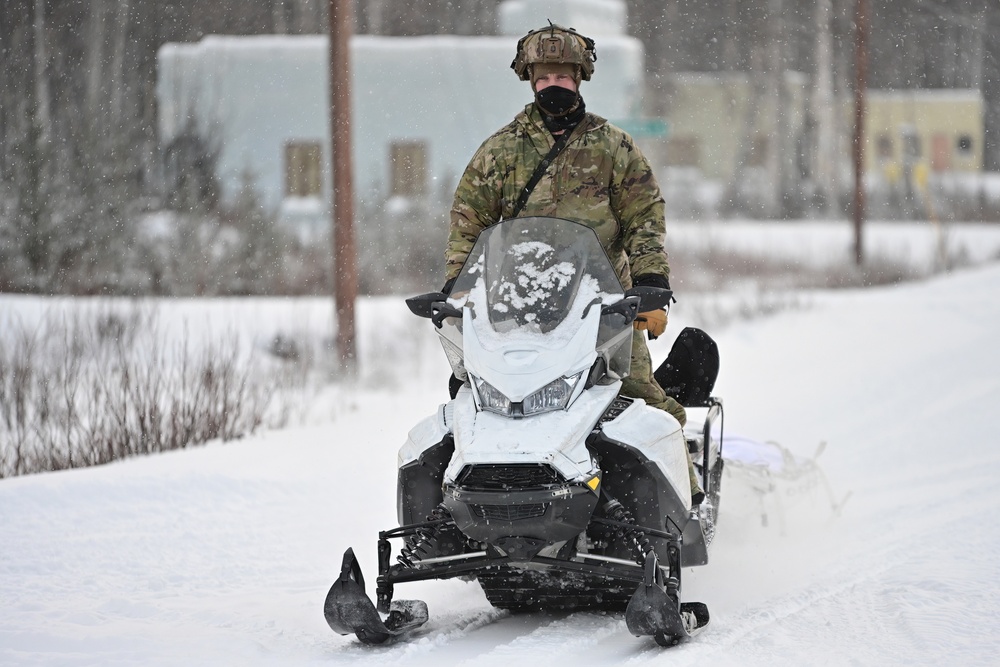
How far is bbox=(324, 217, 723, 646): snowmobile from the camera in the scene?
3857 mm

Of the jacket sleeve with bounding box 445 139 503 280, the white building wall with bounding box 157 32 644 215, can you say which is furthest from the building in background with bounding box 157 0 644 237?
the jacket sleeve with bounding box 445 139 503 280

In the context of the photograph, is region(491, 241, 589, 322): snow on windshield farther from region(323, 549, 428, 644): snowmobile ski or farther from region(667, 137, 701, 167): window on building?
region(667, 137, 701, 167): window on building

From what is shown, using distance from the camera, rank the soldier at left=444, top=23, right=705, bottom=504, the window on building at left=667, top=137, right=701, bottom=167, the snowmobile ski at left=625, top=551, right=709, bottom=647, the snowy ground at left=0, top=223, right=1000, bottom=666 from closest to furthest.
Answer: the snowmobile ski at left=625, top=551, right=709, bottom=647 → the snowy ground at left=0, top=223, right=1000, bottom=666 → the soldier at left=444, top=23, right=705, bottom=504 → the window on building at left=667, top=137, right=701, bottom=167

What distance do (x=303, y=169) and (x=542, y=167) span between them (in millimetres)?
19821

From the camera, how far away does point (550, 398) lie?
3.97m

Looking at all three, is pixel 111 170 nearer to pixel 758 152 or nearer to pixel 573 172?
pixel 573 172

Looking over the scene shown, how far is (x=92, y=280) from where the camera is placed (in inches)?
583

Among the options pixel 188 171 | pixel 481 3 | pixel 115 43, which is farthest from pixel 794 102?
pixel 188 171

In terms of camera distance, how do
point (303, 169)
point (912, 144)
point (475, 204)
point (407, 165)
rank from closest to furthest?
point (475, 204) → point (407, 165) → point (303, 169) → point (912, 144)

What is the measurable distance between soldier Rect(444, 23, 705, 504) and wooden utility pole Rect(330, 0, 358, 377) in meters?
6.64

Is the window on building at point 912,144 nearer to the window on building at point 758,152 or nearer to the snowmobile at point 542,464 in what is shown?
the window on building at point 758,152

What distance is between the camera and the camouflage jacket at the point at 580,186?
Result: 15.0 feet

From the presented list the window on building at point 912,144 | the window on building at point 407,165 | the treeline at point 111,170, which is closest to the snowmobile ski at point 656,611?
the treeline at point 111,170

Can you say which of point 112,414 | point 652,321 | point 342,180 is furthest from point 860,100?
point 652,321
